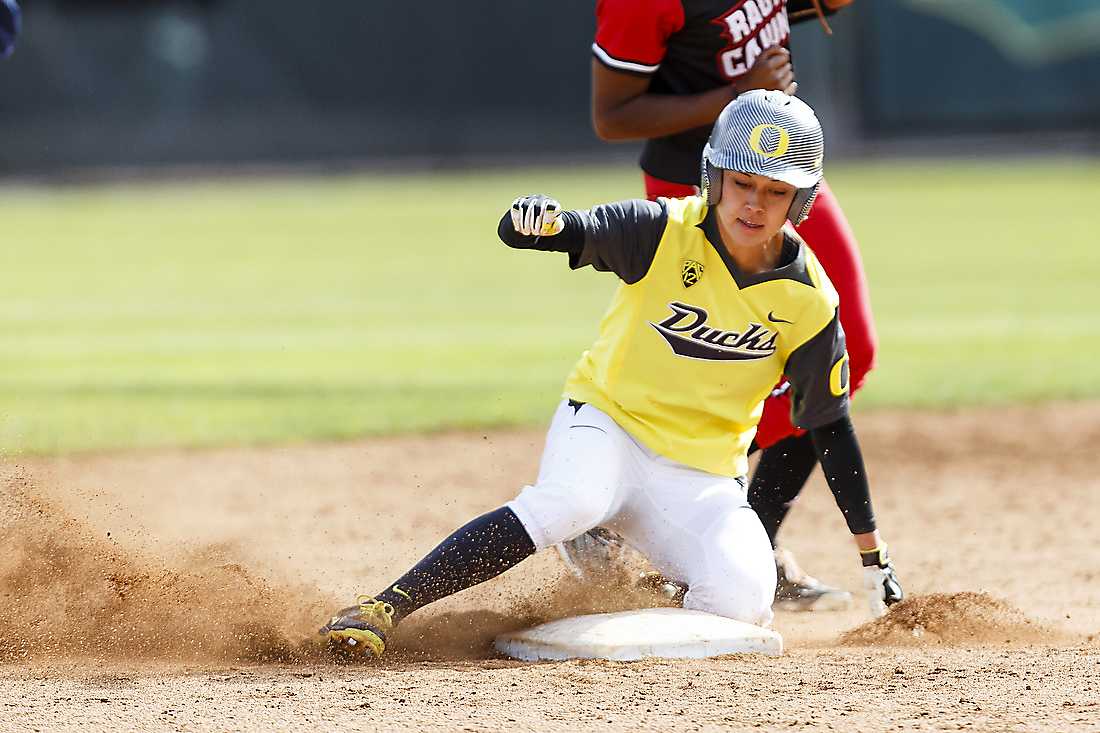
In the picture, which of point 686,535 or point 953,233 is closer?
point 686,535

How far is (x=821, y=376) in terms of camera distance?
12.5 feet

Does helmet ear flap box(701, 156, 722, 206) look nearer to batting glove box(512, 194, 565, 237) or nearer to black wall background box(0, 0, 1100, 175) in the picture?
batting glove box(512, 194, 565, 237)

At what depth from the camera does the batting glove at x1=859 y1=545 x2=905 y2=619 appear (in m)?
4.01

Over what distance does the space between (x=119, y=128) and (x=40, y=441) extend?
1864 centimetres

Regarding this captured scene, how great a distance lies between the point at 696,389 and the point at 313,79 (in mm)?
21000

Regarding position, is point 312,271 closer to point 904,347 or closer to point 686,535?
point 904,347

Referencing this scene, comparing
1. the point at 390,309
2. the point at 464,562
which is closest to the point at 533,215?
the point at 464,562

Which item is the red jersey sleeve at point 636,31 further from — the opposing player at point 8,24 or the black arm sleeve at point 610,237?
the opposing player at point 8,24

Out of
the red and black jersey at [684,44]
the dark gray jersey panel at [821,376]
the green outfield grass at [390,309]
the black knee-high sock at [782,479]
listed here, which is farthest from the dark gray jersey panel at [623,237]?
the green outfield grass at [390,309]

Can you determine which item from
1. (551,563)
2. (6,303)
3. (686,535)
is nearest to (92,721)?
(686,535)

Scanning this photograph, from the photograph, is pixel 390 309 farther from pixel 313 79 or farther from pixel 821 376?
pixel 313 79

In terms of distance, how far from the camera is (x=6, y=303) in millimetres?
12023

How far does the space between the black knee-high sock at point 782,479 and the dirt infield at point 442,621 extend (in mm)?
329

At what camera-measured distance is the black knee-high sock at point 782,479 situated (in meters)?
4.42
